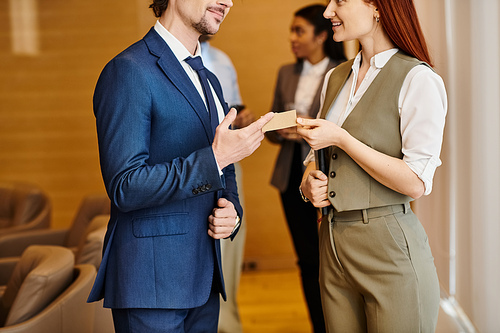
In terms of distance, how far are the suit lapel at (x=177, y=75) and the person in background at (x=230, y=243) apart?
6.22ft

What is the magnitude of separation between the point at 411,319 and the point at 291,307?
2.98 meters

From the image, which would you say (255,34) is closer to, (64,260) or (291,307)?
(291,307)

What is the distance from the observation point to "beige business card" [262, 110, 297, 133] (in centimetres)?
164

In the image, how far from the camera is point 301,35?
3.79 m

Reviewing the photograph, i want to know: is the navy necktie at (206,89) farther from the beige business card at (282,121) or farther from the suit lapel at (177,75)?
the beige business card at (282,121)

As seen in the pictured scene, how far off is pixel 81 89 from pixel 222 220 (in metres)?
4.98

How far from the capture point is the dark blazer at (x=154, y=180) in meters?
1.62

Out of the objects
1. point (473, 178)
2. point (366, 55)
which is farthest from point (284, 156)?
point (366, 55)

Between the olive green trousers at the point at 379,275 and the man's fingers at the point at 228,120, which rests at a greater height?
the man's fingers at the point at 228,120

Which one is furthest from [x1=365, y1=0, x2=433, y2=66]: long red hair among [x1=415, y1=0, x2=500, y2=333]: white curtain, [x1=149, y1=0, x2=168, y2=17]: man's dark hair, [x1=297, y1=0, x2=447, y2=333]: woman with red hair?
[x1=149, y1=0, x2=168, y2=17]: man's dark hair

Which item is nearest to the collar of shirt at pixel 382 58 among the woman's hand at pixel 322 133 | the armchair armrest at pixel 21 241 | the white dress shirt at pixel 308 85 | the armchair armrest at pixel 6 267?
the woman's hand at pixel 322 133

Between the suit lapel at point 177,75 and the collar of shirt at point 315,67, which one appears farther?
the collar of shirt at point 315,67

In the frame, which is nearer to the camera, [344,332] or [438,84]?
[438,84]

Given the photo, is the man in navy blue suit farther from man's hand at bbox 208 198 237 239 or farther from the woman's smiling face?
the woman's smiling face
